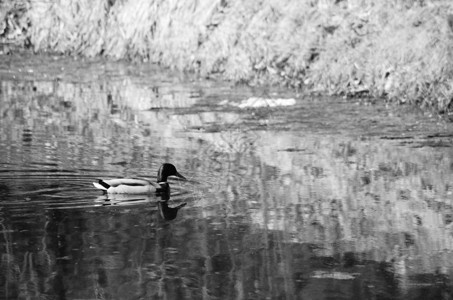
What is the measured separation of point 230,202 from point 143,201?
1.03 metres

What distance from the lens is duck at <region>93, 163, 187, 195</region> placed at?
13641 millimetres

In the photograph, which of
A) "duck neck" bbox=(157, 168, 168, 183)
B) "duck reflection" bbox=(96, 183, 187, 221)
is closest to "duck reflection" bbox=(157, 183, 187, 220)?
"duck reflection" bbox=(96, 183, 187, 221)

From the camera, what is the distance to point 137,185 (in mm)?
13883

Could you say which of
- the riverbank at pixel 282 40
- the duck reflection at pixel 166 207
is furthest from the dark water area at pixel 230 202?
the riverbank at pixel 282 40

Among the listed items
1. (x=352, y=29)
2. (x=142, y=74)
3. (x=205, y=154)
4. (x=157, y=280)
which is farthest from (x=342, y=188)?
(x=142, y=74)

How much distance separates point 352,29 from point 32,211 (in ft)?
42.0

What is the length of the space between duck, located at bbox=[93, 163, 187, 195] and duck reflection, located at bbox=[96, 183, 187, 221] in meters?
0.05

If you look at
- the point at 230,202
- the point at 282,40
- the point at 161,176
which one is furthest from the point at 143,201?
the point at 282,40

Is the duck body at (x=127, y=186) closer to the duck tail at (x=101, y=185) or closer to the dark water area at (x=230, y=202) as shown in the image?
the duck tail at (x=101, y=185)

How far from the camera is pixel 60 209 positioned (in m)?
12.9

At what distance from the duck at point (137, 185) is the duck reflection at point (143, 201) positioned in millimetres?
52

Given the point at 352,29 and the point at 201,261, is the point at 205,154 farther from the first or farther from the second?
the point at 352,29

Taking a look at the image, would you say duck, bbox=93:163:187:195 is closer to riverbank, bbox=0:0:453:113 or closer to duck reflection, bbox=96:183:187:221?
duck reflection, bbox=96:183:187:221

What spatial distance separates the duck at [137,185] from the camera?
44.8 feet
